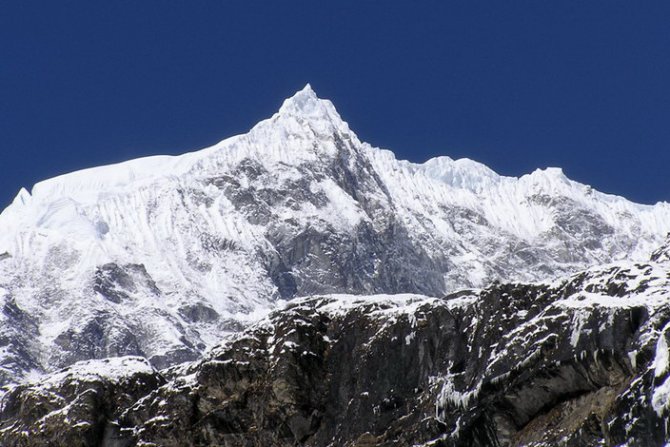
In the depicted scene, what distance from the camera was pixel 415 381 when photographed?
11412 cm

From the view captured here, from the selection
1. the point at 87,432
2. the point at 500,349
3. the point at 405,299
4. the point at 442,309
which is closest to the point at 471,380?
the point at 500,349

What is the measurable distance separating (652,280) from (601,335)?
229 inches

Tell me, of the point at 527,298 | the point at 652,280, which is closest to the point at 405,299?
the point at 527,298

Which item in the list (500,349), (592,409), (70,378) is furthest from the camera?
(70,378)

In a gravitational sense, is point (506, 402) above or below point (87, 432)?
below

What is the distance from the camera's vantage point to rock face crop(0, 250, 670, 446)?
98.3m

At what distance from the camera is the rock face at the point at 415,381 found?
98.3m

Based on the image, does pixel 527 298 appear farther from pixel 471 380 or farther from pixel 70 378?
pixel 70 378

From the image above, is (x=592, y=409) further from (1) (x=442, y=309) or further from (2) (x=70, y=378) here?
(2) (x=70, y=378)

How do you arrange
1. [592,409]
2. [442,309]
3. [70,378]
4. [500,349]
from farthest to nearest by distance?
[70,378] → [442,309] → [500,349] → [592,409]

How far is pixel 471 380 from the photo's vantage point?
107625 millimetres

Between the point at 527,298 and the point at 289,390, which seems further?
the point at 289,390

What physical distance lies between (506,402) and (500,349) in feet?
Answer: 12.6

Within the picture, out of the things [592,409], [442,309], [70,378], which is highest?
[70,378]
